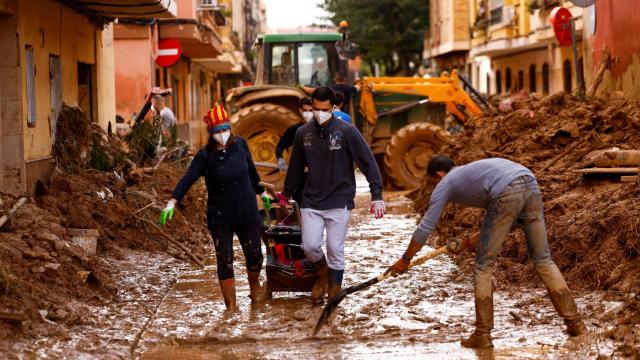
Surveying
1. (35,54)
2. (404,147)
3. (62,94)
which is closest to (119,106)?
(404,147)

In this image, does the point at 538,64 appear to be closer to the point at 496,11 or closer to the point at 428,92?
the point at 496,11

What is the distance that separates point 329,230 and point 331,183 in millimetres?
387

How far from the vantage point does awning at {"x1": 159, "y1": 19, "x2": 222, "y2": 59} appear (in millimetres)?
30828

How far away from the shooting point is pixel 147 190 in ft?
45.8

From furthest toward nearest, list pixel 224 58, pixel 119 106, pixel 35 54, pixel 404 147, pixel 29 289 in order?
pixel 224 58, pixel 119 106, pixel 404 147, pixel 35 54, pixel 29 289

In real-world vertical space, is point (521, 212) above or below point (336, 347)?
above

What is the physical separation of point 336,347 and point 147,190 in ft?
21.4

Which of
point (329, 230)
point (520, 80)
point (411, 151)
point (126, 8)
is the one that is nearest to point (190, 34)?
point (411, 151)

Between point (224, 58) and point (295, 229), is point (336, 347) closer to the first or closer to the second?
point (295, 229)

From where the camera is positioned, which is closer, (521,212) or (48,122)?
(521,212)

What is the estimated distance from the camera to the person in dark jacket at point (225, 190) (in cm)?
923

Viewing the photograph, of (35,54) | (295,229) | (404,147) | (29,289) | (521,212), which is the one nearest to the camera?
(521,212)

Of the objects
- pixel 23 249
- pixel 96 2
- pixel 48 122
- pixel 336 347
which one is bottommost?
pixel 336 347

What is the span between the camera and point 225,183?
9.24 metres
